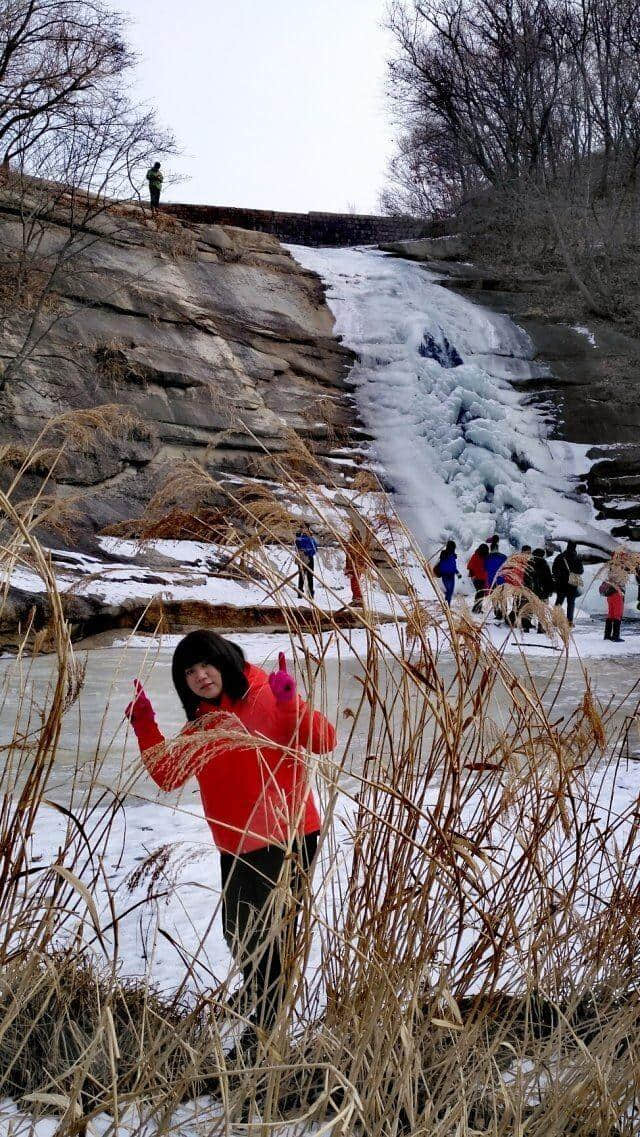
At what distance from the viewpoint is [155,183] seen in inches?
747

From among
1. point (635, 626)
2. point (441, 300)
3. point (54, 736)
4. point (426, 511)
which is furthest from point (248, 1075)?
point (441, 300)

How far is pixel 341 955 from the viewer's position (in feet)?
6.36

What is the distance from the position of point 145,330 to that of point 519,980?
15.2 meters

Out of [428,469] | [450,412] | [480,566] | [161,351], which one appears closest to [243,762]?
[480,566]

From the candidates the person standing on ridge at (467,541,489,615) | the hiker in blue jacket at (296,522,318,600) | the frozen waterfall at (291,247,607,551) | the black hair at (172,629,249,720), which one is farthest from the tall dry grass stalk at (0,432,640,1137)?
the frozen waterfall at (291,247,607,551)

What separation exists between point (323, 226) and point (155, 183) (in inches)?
256

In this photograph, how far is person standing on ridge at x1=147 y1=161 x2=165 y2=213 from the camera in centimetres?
1842

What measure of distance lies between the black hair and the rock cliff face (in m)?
10.1

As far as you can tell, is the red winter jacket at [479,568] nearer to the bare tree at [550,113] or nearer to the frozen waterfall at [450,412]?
the frozen waterfall at [450,412]

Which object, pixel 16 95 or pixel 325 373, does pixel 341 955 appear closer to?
pixel 16 95

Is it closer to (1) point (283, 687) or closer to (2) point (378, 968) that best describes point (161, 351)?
(1) point (283, 687)

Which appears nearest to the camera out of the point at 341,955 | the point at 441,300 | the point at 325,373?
the point at 341,955

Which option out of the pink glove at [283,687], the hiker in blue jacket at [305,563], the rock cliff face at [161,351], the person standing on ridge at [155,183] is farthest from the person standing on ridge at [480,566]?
the person standing on ridge at [155,183]

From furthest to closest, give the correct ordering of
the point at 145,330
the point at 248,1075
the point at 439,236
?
the point at 439,236, the point at 145,330, the point at 248,1075
